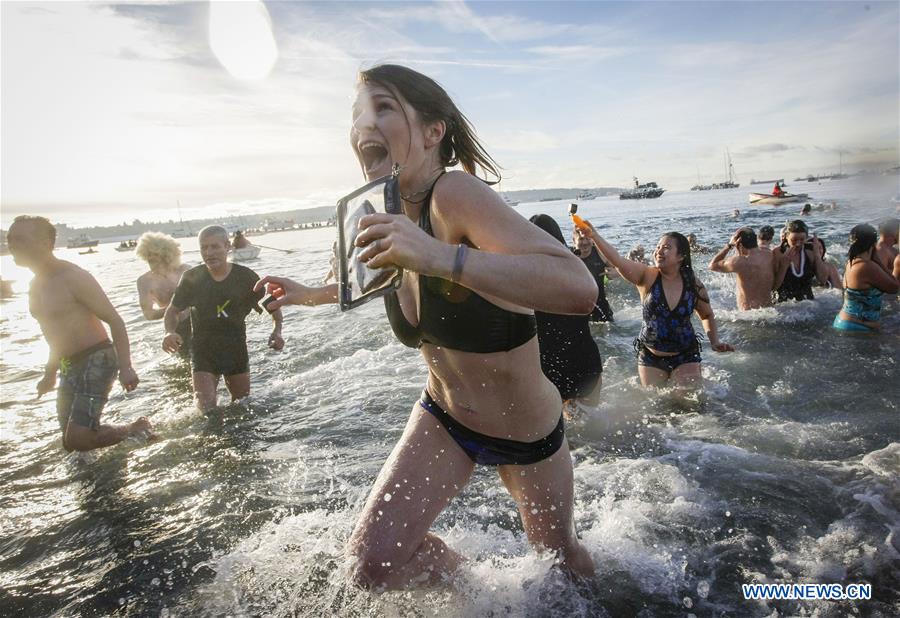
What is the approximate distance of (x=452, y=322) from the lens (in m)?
1.97

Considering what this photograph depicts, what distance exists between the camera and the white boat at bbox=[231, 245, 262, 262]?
83.0ft

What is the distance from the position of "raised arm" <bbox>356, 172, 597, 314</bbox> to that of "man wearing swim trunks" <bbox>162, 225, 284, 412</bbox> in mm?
4786

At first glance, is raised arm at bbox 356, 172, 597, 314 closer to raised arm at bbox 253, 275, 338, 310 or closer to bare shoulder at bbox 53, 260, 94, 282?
raised arm at bbox 253, 275, 338, 310

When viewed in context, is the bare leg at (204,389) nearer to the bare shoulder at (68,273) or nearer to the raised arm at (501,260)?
the bare shoulder at (68,273)

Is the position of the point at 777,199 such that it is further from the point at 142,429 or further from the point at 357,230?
the point at 357,230

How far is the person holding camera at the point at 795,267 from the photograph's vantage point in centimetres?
947

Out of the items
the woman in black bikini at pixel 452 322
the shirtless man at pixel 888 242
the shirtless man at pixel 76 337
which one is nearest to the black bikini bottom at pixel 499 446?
the woman in black bikini at pixel 452 322

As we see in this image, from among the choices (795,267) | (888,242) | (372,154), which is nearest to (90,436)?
(372,154)

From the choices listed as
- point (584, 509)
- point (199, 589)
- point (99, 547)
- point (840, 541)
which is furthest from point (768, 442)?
point (99, 547)

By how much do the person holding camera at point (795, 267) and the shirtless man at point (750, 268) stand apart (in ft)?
0.54

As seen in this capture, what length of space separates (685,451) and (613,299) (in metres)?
8.84

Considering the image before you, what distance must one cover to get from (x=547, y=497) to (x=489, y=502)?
1.86 meters

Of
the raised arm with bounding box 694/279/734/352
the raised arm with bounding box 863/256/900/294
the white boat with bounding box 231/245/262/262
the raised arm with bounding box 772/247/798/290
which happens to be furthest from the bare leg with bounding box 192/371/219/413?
the white boat with bounding box 231/245/262/262

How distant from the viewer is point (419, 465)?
238cm
